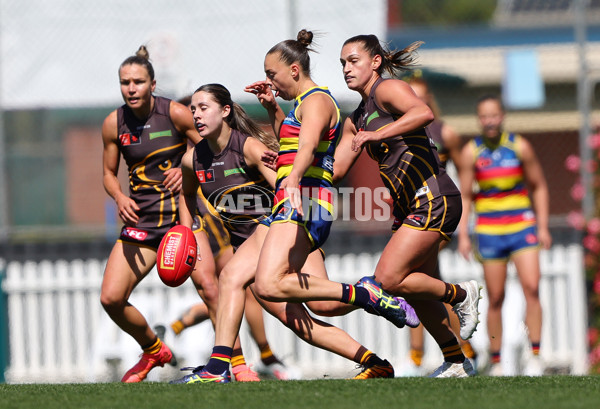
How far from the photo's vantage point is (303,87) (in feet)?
17.9

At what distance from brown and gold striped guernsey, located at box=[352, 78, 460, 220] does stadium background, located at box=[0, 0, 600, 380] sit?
3805 millimetres

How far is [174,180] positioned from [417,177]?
1.75m

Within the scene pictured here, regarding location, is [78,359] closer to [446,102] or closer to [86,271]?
[86,271]

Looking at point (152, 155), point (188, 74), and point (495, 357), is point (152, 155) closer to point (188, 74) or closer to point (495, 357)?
point (495, 357)

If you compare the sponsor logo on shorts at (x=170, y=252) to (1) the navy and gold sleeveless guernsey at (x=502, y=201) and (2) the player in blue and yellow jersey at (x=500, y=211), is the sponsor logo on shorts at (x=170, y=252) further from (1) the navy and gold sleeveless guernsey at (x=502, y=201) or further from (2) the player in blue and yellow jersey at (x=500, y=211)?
(1) the navy and gold sleeveless guernsey at (x=502, y=201)

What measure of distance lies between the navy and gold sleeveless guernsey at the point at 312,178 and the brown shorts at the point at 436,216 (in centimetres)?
50

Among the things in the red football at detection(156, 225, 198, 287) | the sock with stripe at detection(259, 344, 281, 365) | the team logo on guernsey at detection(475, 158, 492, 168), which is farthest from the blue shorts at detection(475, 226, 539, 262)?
the red football at detection(156, 225, 198, 287)

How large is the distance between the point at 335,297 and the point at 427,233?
66cm

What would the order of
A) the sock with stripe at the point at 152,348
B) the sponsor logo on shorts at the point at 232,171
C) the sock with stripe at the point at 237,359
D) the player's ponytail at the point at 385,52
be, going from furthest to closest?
the sock with stripe at the point at 152,348, the sock with stripe at the point at 237,359, the sponsor logo on shorts at the point at 232,171, the player's ponytail at the point at 385,52

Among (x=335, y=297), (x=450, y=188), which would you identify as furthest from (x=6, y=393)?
(x=450, y=188)

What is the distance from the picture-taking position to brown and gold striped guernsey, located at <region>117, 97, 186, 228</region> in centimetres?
641

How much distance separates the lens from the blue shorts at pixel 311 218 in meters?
5.19

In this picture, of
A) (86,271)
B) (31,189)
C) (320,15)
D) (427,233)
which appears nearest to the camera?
(427,233)

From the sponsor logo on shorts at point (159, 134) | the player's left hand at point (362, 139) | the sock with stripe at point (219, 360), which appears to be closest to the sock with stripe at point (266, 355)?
the sponsor logo on shorts at point (159, 134)
